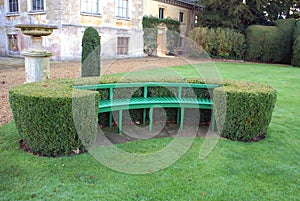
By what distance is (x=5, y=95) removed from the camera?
7.05 meters

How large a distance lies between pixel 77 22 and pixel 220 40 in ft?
31.7

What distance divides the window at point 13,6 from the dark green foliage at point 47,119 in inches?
594

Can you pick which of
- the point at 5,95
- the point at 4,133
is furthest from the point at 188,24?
the point at 4,133

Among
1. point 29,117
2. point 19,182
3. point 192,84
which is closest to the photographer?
point 19,182

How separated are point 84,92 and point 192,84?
236 centimetres

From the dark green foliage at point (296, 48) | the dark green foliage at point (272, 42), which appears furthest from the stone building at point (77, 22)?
the dark green foliage at point (296, 48)

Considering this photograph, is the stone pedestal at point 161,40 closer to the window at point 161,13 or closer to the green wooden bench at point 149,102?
the window at point 161,13

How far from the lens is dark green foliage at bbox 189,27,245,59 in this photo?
63.6 feet

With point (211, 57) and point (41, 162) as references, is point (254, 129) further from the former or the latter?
point (211, 57)

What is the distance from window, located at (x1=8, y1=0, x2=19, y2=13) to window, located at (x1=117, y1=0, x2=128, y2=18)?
5.93 metres

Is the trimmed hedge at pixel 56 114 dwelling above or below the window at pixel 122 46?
below

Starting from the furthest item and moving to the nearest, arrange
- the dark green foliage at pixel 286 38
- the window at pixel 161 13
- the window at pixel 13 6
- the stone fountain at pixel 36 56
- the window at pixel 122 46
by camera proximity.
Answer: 1. the window at pixel 161 13
2. the dark green foliage at pixel 286 38
3. the window at pixel 122 46
4. the window at pixel 13 6
5. the stone fountain at pixel 36 56

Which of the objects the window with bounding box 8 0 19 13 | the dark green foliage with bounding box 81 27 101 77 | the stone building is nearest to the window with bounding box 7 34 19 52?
the stone building

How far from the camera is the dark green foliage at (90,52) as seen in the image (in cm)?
684
